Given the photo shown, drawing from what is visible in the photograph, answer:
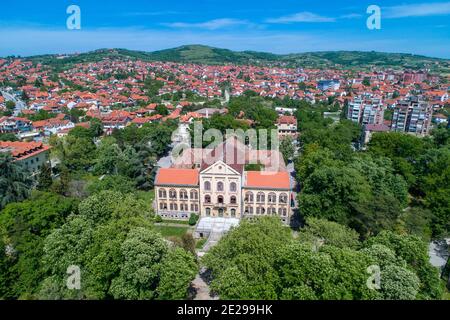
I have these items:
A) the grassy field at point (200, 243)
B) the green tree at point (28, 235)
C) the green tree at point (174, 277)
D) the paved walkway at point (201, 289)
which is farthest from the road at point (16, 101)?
the green tree at point (174, 277)

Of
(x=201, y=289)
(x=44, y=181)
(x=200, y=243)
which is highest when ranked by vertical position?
(x=44, y=181)

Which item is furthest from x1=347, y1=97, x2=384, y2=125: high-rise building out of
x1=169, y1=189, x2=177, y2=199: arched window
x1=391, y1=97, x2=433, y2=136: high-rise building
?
x1=169, y1=189, x2=177, y2=199: arched window

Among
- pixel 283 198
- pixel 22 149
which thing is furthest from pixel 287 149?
pixel 22 149

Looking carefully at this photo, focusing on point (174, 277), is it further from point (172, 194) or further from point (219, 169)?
point (172, 194)

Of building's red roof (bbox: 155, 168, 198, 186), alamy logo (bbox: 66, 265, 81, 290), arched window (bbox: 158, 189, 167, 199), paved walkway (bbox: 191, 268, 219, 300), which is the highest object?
building's red roof (bbox: 155, 168, 198, 186)

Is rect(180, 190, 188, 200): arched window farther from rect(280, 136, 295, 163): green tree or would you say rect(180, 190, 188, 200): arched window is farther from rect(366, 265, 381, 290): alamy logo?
rect(280, 136, 295, 163): green tree

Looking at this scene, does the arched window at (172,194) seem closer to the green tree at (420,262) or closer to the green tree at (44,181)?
the green tree at (44,181)
